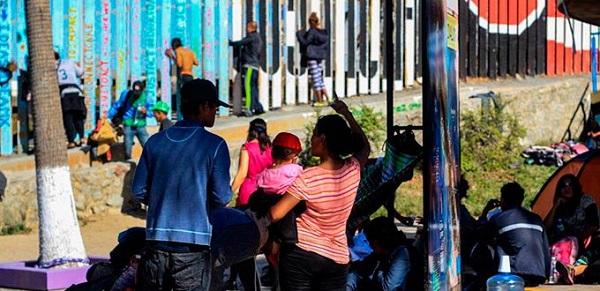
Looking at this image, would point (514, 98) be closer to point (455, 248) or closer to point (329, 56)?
point (329, 56)

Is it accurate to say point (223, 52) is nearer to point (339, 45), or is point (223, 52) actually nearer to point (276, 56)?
point (276, 56)

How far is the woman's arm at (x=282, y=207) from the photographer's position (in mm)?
6504

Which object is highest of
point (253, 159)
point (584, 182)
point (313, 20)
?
point (313, 20)

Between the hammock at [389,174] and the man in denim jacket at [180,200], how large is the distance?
2223 millimetres

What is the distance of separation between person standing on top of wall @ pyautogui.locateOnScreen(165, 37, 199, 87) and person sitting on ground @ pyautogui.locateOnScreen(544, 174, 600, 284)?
8805mm

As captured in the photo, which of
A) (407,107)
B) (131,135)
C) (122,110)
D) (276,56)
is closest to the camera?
(131,135)

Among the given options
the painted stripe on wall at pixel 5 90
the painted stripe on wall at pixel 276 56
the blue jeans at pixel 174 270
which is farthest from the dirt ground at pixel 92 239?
the blue jeans at pixel 174 270

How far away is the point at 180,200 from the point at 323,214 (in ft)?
3.00

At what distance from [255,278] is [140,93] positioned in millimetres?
9496

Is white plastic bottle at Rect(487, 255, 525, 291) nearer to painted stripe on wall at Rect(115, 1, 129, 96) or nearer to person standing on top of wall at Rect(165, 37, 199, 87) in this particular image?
painted stripe on wall at Rect(115, 1, 129, 96)

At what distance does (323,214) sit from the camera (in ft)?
21.9

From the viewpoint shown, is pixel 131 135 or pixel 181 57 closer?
pixel 131 135

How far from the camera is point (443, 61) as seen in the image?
730 centimetres

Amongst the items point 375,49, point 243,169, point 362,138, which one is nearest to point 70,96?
point 243,169
